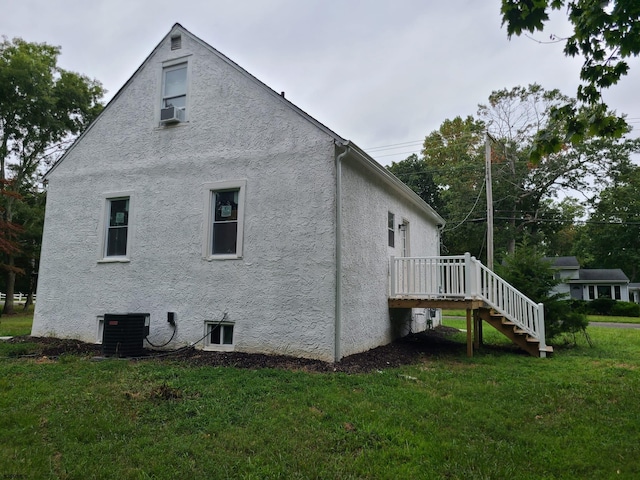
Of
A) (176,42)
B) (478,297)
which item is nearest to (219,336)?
(478,297)

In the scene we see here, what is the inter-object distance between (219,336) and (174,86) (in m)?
5.71

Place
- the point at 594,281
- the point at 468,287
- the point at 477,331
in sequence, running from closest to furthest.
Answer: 1. the point at 468,287
2. the point at 477,331
3. the point at 594,281

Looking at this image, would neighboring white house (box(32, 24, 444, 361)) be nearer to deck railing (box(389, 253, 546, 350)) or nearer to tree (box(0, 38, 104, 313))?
deck railing (box(389, 253, 546, 350))

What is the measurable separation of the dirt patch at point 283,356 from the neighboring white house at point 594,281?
96.2ft

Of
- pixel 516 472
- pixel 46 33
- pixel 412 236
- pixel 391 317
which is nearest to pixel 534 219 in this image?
pixel 412 236

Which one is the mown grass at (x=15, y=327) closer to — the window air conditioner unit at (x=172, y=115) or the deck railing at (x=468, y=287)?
the window air conditioner unit at (x=172, y=115)

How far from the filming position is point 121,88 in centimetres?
1026

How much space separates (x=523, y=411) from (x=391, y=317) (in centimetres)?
544

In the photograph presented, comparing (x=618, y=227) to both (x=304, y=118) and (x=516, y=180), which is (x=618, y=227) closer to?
(x=516, y=180)

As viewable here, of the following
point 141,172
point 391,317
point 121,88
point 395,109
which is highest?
point 395,109

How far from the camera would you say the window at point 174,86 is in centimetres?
973

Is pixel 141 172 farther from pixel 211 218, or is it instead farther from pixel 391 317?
pixel 391 317

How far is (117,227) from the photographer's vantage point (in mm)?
9977

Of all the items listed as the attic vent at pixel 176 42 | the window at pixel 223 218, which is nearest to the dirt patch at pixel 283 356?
the window at pixel 223 218
